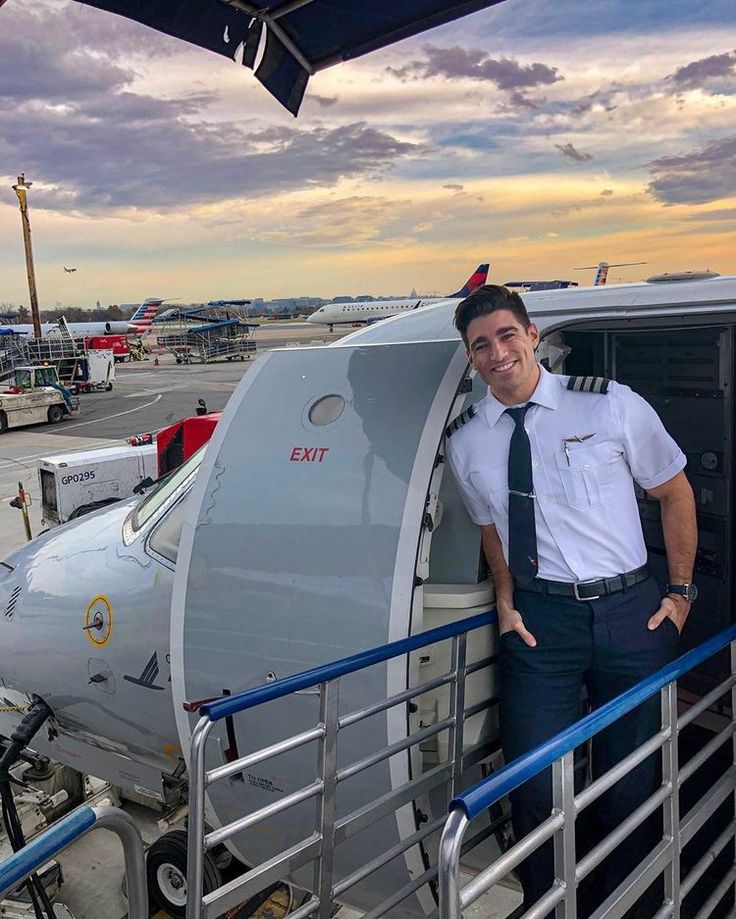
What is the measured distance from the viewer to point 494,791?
1.91 meters

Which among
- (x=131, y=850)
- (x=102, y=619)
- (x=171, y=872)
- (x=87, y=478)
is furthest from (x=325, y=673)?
(x=87, y=478)

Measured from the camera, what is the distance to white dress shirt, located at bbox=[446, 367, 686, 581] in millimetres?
2854

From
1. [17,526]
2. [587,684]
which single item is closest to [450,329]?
[587,684]

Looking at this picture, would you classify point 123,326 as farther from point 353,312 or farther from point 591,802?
point 591,802

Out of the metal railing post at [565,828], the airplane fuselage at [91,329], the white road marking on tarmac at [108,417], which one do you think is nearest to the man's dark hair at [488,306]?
the metal railing post at [565,828]

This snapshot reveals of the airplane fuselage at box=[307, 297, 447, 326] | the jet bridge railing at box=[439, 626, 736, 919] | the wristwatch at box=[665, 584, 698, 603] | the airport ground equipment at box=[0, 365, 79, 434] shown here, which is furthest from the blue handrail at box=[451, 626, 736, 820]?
the airplane fuselage at box=[307, 297, 447, 326]

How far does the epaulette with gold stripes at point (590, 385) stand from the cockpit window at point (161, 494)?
2046 mm

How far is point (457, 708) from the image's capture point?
305cm

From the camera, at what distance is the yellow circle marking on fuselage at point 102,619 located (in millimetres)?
4043

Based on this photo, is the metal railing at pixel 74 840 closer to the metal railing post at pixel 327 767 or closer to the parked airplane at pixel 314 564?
the parked airplane at pixel 314 564

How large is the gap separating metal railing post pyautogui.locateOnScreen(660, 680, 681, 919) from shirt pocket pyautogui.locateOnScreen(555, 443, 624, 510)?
660mm

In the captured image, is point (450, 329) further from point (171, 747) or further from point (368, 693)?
point (171, 747)

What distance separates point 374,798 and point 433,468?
1251 mm

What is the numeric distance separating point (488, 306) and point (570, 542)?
2.93 ft
